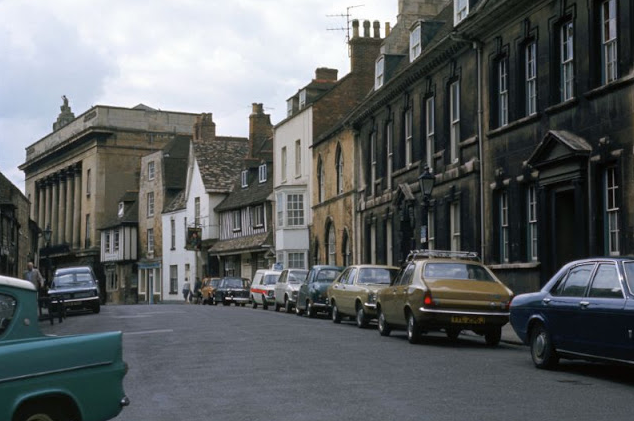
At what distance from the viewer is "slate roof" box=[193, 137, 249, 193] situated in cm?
6862

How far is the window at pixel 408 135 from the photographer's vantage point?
115 feet

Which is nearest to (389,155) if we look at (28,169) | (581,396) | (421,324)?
(421,324)

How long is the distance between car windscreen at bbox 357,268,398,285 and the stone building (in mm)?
63836

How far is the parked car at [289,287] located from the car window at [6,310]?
27.9 metres

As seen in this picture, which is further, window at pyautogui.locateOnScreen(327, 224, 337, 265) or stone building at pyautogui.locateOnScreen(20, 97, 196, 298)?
stone building at pyautogui.locateOnScreen(20, 97, 196, 298)

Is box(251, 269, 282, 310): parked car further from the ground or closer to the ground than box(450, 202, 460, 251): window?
closer to the ground

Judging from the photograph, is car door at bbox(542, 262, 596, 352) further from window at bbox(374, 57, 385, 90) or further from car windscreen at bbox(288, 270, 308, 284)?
window at bbox(374, 57, 385, 90)

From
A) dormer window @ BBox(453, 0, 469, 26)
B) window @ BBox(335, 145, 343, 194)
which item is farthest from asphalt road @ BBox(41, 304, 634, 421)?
window @ BBox(335, 145, 343, 194)

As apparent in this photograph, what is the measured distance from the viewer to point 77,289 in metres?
37.5

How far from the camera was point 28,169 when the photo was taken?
106 meters

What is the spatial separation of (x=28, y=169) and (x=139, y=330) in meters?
87.4

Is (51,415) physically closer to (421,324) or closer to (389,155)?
(421,324)

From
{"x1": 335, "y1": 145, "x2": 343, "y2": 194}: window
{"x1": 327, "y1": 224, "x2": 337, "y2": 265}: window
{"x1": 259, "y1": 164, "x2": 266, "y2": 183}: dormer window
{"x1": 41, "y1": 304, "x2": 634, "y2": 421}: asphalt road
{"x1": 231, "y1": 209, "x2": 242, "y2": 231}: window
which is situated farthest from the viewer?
{"x1": 231, "y1": 209, "x2": 242, "y2": 231}: window

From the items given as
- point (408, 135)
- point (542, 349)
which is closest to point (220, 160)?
point (408, 135)
